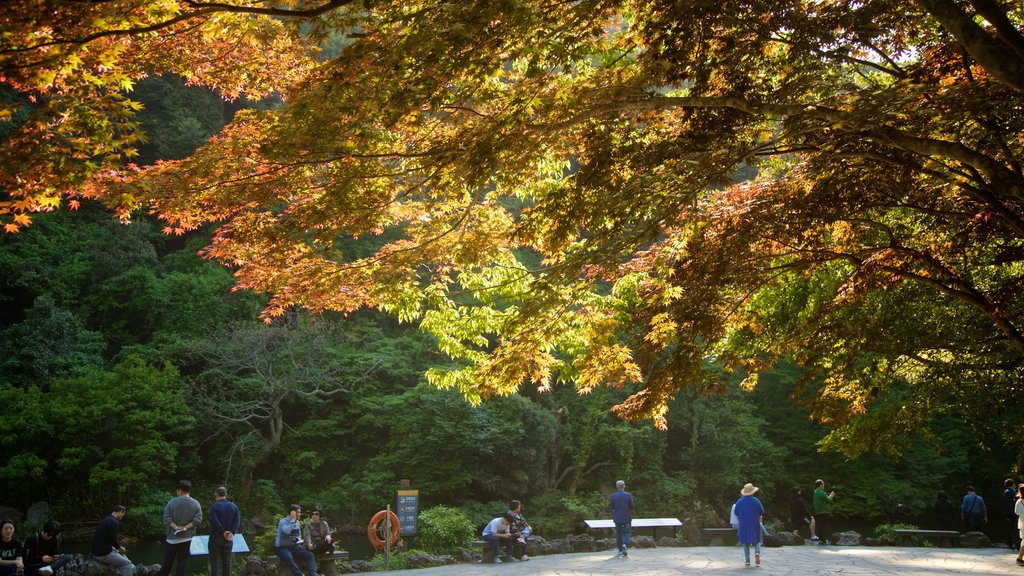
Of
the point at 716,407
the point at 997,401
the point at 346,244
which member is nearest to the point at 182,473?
the point at 346,244

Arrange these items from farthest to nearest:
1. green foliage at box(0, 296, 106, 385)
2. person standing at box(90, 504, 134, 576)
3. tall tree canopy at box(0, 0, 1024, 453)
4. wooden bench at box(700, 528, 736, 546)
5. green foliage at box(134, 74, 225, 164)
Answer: green foliage at box(134, 74, 225, 164), green foliage at box(0, 296, 106, 385), wooden bench at box(700, 528, 736, 546), person standing at box(90, 504, 134, 576), tall tree canopy at box(0, 0, 1024, 453)

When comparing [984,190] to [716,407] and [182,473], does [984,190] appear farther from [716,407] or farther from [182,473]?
[182,473]

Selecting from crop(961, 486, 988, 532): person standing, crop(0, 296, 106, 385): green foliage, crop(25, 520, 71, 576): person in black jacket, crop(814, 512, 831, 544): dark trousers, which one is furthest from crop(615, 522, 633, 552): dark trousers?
crop(0, 296, 106, 385): green foliage

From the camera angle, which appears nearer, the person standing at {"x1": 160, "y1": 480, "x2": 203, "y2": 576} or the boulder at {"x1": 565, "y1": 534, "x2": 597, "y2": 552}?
the person standing at {"x1": 160, "y1": 480, "x2": 203, "y2": 576}

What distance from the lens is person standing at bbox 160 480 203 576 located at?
335 inches

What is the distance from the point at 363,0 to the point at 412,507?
9.25m

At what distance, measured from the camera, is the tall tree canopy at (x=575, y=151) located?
4527 millimetres

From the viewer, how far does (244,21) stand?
18.0ft

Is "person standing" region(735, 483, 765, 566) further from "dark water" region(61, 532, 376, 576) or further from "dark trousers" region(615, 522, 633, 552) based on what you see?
"dark water" region(61, 532, 376, 576)

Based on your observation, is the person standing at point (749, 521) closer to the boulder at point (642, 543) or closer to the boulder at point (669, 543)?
the boulder at point (642, 543)

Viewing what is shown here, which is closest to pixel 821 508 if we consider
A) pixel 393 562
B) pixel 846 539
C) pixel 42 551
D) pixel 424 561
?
pixel 846 539

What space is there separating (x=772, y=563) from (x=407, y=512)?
5846 mm

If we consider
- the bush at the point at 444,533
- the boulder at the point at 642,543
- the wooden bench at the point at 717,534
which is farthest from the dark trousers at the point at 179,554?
the wooden bench at the point at 717,534

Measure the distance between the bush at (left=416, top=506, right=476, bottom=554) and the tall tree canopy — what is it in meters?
5.59
